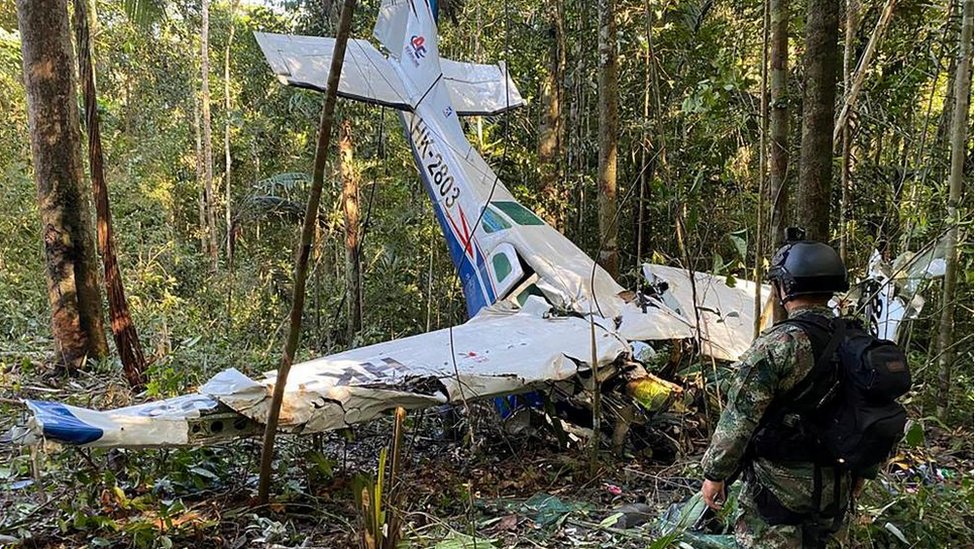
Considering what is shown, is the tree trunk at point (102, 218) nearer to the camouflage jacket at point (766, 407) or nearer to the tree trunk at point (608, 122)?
the tree trunk at point (608, 122)

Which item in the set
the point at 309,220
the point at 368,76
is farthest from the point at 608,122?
the point at 309,220

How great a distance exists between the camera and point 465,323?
236 inches

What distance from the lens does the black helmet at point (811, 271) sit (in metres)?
2.43

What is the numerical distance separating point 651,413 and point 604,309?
102cm

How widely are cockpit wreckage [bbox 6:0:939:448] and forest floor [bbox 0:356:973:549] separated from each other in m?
0.42

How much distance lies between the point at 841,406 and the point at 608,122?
5.10 meters

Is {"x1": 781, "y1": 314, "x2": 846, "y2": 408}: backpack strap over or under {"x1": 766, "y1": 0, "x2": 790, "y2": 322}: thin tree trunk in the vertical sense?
under

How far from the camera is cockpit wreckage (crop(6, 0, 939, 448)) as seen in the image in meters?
3.45

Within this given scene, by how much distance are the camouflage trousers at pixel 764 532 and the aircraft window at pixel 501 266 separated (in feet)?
12.1

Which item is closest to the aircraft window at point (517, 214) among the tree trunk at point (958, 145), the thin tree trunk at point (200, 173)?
the tree trunk at point (958, 145)

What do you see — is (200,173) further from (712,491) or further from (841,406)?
(841,406)

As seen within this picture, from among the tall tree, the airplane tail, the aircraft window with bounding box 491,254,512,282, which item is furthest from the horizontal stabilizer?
the aircraft window with bounding box 491,254,512,282

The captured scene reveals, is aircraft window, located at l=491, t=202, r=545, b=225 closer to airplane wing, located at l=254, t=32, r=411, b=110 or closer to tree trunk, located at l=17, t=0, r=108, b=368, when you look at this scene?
airplane wing, located at l=254, t=32, r=411, b=110

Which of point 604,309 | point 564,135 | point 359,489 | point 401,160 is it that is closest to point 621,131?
point 564,135
